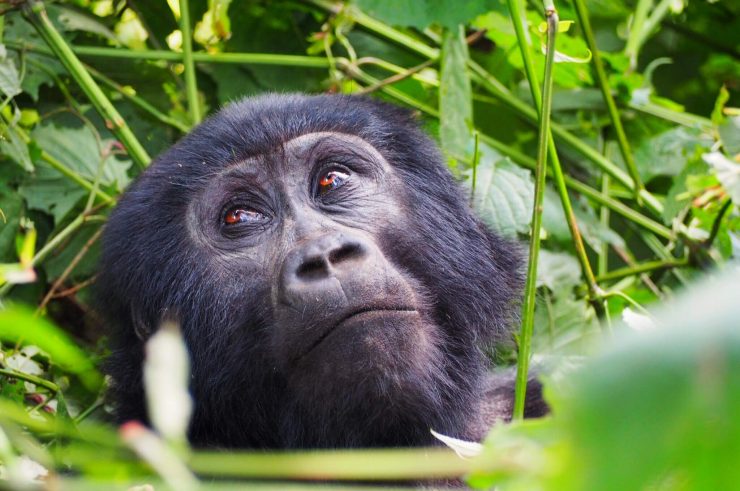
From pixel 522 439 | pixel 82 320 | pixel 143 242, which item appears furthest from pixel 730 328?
pixel 82 320

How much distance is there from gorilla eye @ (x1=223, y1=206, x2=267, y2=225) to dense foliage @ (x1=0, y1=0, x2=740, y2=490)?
2.17 feet

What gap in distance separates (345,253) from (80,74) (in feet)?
5.95

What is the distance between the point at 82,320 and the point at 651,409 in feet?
13.7

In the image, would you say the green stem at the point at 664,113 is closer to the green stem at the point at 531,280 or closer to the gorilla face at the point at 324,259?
the gorilla face at the point at 324,259

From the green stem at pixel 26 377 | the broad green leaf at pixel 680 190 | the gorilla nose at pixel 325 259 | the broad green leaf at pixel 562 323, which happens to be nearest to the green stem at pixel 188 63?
the green stem at pixel 26 377

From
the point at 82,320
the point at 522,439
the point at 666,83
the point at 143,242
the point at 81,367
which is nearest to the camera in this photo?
the point at 522,439

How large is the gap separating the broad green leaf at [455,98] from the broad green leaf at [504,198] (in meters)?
0.15

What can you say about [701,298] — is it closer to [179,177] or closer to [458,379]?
[458,379]

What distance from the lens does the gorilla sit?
2.53 m

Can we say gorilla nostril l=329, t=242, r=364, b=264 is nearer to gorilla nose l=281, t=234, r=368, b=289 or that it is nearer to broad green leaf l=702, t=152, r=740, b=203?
gorilla nose l=281, t=234, r=368, b=289

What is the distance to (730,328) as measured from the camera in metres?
0.69

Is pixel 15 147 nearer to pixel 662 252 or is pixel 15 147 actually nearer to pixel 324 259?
pixel 324 259

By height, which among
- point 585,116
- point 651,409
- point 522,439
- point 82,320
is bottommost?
point 82,320

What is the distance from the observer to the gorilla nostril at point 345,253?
252cm
